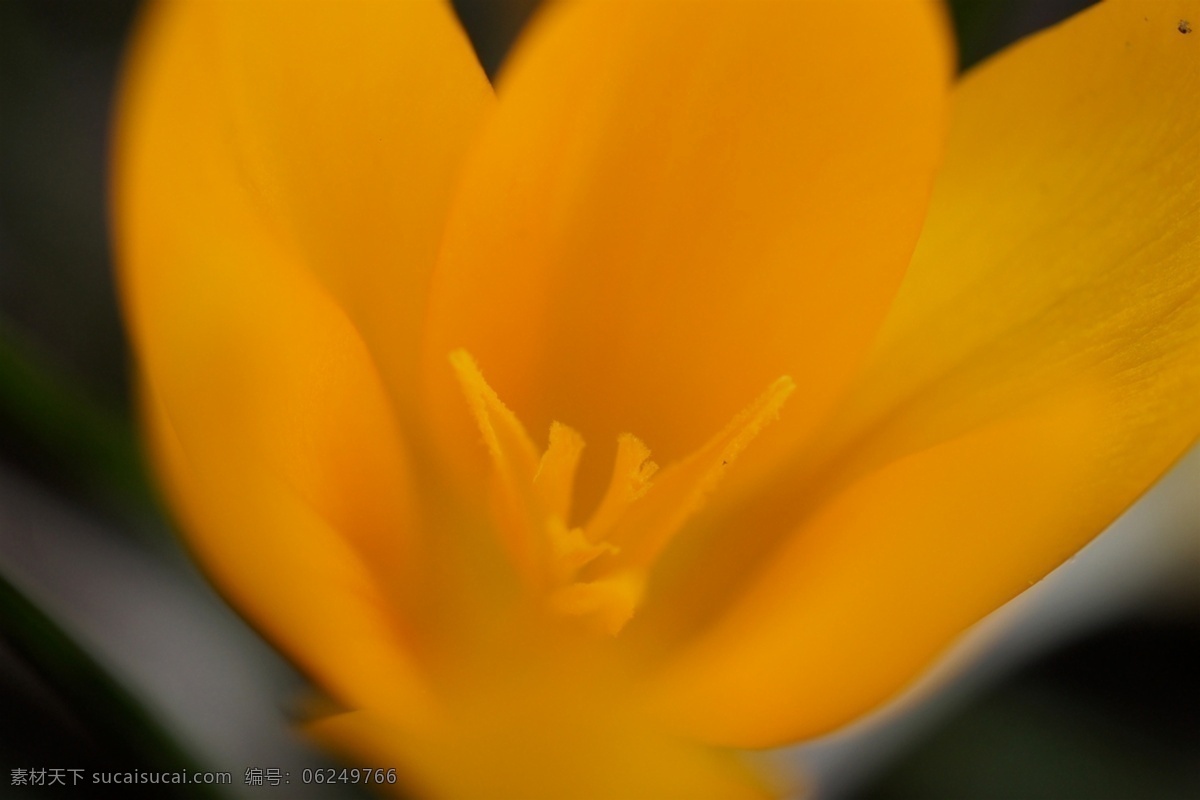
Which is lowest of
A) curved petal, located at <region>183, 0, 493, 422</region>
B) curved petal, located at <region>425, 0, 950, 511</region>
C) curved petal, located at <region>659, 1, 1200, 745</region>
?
curved petal, located at <region>659, 1, 1200, 745</region>

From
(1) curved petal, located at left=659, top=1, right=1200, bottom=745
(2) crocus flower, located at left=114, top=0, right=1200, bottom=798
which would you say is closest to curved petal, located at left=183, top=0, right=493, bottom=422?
(2) crocus flower, located at left=114, top=0, right=1200, bottom=798

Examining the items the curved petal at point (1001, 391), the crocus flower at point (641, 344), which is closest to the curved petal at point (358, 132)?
the crocus flower at point (641, 344)

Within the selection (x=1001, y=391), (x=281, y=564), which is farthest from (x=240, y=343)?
(x=1001, y=391)

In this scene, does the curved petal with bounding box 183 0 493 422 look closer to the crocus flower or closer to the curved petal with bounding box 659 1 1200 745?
the crocus flower

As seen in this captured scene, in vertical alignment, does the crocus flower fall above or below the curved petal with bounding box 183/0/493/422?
below

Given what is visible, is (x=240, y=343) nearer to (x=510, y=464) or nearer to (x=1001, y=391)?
(x=510, y=464)
